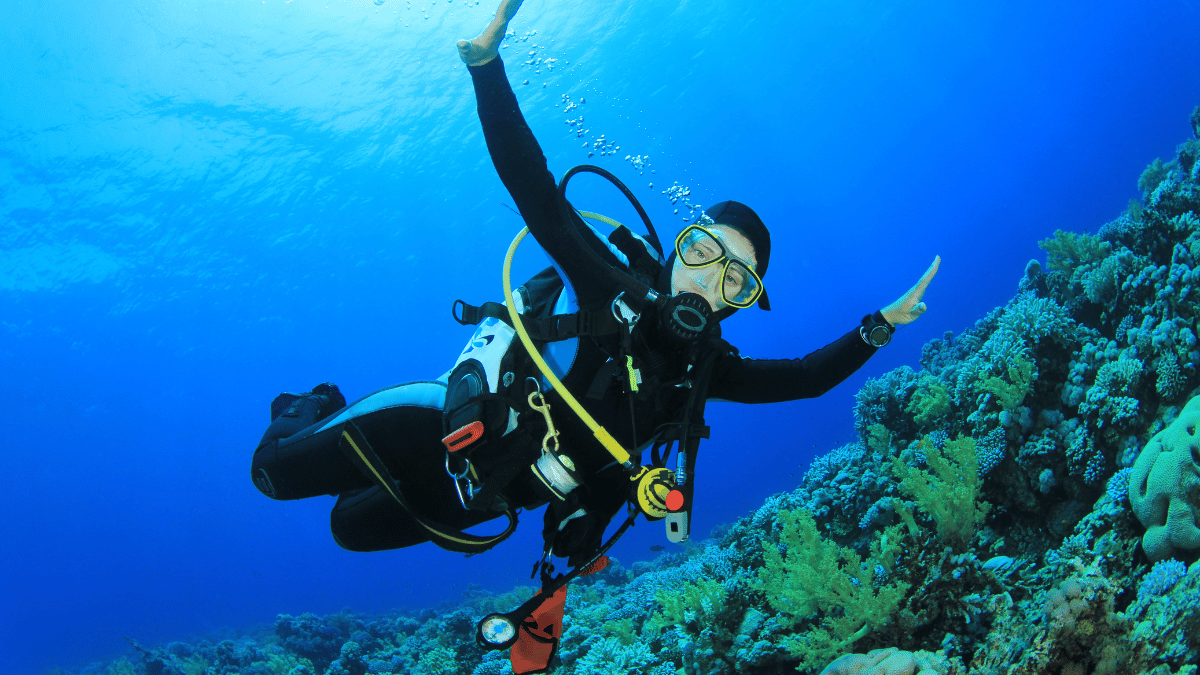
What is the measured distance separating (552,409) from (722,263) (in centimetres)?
125

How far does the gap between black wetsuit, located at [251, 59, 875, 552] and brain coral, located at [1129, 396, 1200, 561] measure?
1.82 m

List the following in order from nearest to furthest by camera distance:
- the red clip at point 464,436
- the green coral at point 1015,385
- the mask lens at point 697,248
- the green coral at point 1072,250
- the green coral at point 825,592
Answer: the red clip at point 464,436 < the mask lens at point 697,248 < the green coral at point 825,592 < the green coral at point 1015,385 < the green coral at point 1072,250

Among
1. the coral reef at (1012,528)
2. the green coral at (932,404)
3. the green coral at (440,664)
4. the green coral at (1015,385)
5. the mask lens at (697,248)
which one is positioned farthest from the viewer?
the green coral at (440,664)

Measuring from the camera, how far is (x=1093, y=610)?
7.88 feet

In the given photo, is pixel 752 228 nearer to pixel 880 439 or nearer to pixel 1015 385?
pixel 1015 385

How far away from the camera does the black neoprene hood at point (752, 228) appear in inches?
122

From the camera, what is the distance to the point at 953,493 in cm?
379

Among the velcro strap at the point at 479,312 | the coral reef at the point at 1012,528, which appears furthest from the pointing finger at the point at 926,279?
the velcro strap at the point at 479,312

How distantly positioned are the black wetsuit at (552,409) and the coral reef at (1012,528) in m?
1.54

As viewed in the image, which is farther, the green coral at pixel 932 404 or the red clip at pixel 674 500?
the green coral at pixel 932 404

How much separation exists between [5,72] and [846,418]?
221 feet

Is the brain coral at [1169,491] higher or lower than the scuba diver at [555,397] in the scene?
lower

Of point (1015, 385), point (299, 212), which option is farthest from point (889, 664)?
point (299, 212)

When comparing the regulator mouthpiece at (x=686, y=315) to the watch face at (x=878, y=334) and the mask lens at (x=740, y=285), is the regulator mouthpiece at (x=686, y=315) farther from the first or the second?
the watch face at (x=878, y=334)
